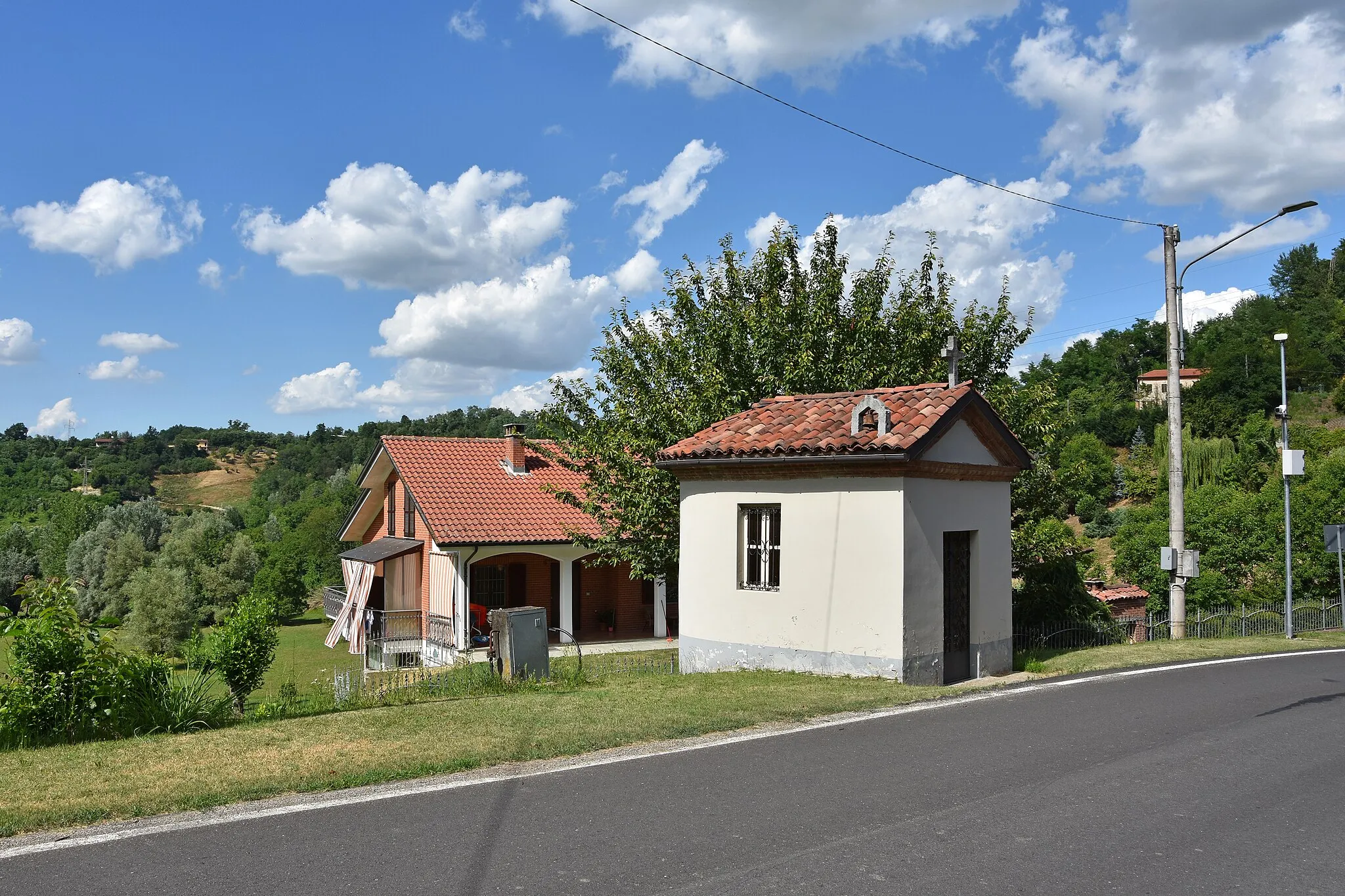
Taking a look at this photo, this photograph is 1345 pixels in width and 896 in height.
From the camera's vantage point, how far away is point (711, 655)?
14.1m

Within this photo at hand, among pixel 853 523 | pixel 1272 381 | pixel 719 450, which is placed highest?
pixel 1272 381

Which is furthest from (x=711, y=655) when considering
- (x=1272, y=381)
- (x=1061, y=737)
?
(x=1272, y=381)

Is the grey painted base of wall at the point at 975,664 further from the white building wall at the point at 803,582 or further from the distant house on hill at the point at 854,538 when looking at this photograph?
the white building wall at the point at 803,582

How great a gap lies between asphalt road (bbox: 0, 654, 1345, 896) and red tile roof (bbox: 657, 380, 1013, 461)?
14.7ft

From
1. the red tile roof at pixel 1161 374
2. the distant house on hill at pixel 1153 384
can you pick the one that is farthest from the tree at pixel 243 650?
the red tile roof at pixel 1161 374

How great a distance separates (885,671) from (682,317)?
964 cm

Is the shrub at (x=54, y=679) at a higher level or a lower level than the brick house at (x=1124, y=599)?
higher

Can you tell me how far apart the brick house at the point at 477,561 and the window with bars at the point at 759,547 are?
1036 centimetres

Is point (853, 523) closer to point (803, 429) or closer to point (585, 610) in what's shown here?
point (803, 429)

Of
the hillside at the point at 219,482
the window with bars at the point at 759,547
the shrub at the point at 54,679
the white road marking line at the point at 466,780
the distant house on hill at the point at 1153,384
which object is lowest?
the white road marking line at the point at 466,780

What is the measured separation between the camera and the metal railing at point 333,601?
3384 cm

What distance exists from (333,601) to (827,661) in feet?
85.4

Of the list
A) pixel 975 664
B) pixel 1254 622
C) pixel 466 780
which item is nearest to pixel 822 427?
pixel 975 664

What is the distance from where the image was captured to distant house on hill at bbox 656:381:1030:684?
1242cm
